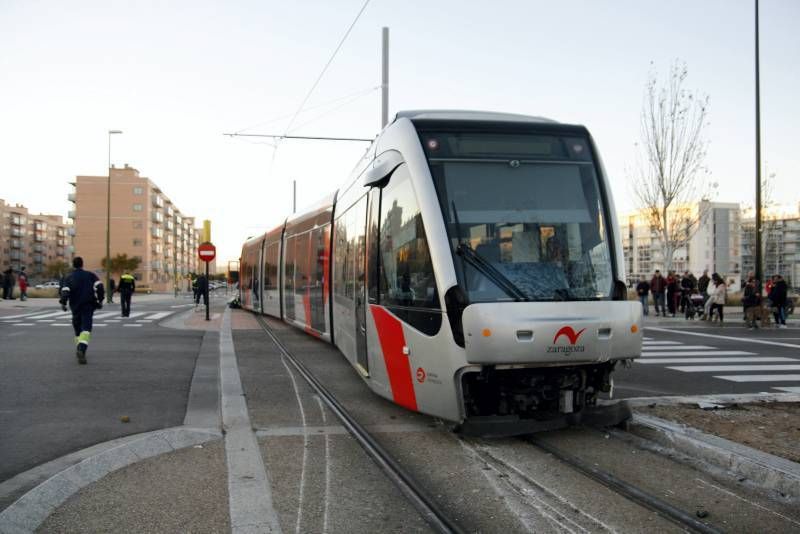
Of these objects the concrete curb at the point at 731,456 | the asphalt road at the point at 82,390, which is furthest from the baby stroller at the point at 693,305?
the concrete curb at the point at 731,456

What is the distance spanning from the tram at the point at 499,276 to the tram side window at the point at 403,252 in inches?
0.7

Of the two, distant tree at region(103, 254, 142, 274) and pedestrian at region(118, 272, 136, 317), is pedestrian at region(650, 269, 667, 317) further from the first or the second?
distant tree at region(103, 254, 142, 274)

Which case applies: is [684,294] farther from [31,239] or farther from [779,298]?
[31,239]

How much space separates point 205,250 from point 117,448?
17.1 metres

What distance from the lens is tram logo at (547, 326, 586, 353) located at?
5883 mm

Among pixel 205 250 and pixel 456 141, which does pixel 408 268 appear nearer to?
pixel 456 141

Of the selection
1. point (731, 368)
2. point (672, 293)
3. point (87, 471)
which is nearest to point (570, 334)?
point (87, 471)

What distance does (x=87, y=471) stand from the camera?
511cm

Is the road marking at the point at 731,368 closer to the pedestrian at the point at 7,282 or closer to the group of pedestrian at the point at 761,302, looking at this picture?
the group of pedestrian at the point at 761,302

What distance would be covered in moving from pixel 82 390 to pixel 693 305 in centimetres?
2079

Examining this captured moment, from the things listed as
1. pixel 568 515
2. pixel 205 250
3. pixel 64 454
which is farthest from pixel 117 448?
pixel 205 250

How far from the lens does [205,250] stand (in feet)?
72.6

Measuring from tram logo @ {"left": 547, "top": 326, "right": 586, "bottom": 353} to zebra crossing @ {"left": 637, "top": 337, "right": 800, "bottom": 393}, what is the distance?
5.39m

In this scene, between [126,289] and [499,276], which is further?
[126,289]
